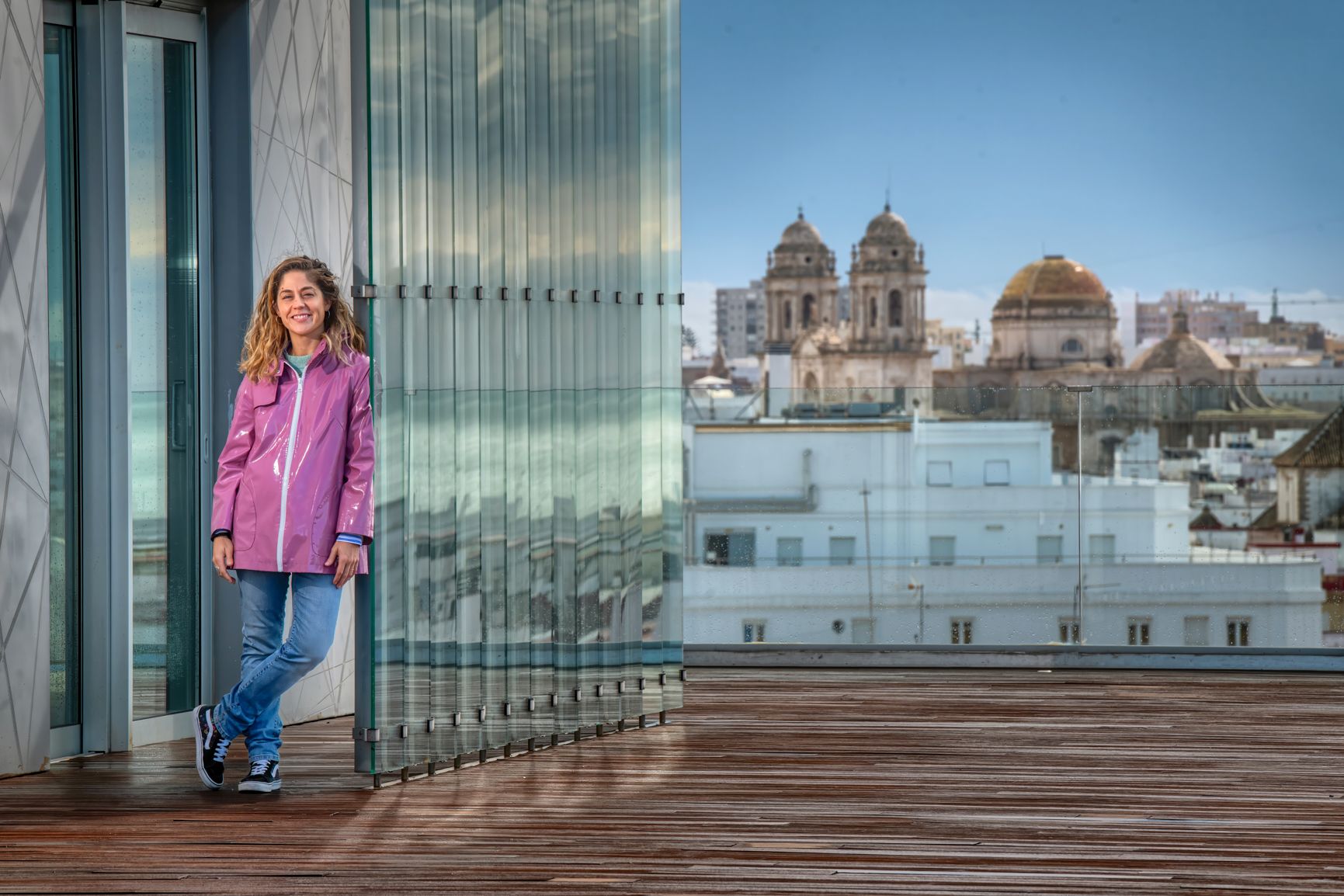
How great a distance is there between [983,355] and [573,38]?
7762cm

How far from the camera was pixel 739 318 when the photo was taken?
80750 mm

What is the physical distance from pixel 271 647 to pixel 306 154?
1546 mm

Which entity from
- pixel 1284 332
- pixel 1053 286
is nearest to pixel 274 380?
pixel 1284 332

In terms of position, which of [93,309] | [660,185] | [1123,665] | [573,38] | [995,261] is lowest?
[1123,665]

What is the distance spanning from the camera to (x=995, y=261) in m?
73.0

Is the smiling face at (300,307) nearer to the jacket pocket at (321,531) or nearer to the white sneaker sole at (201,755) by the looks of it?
the jacket pocket at (321,531)

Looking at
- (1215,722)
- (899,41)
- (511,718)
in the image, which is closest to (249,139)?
(511,718)

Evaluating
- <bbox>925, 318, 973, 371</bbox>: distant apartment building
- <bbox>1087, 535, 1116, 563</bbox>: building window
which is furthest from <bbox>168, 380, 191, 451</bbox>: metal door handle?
<bbox>925, 318, 973, 371</bbox>: distant apartment building

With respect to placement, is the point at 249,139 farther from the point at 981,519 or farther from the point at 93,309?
the point at 981,519

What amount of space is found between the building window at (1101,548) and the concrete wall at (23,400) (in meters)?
3.64

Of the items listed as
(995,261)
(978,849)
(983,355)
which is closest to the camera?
(978,849)

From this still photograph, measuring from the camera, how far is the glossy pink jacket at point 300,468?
3131mm

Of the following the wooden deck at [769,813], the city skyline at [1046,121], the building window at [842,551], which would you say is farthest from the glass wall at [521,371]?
the city skyline at [1046,121]

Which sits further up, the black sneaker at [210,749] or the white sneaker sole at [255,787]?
the black sneaker at [210,749]
